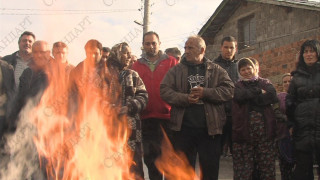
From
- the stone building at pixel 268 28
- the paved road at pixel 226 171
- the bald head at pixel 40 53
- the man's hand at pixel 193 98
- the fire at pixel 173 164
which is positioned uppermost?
the stone building at pixel 268 28

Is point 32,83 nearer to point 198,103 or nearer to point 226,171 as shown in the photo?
point 198,103

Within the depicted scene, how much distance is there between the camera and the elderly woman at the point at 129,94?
4.54m

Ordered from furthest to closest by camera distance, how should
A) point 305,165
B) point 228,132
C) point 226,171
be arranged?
point 226,171, point 228,132, point 305,165

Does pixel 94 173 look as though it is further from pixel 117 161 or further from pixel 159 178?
pixel 159 178

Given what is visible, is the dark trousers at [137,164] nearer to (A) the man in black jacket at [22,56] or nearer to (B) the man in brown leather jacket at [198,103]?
(B) the man in brown leather jacket at [198,103]

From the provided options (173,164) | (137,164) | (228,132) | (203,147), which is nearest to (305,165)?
(228,132)

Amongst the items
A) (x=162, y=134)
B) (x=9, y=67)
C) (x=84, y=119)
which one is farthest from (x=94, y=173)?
(x=9, y=67)

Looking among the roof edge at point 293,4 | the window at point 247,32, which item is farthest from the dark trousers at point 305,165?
the window at point 247,32

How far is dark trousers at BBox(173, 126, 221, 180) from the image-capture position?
4.48m

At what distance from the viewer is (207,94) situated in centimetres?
445

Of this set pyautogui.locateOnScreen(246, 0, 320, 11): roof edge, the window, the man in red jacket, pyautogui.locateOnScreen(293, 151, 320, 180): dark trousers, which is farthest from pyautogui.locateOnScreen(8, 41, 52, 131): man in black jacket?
the window

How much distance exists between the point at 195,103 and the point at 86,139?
1414 mm

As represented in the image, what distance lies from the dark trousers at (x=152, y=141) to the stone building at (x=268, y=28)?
8499mm

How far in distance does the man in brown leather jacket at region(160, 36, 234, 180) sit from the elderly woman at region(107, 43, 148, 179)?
0.34m
